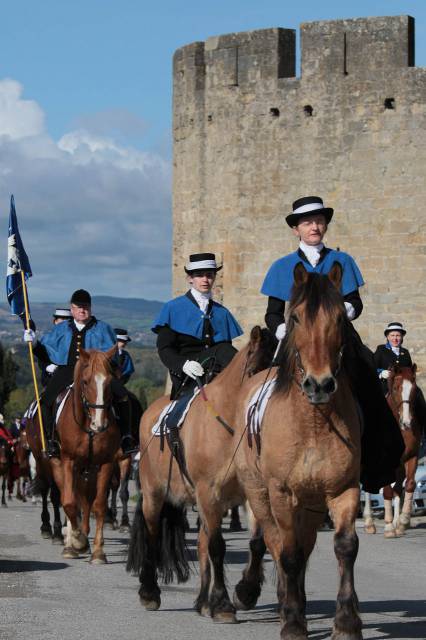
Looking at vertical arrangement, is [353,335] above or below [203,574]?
above

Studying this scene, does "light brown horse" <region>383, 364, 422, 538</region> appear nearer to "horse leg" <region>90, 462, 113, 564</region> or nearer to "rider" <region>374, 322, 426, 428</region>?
"rider" <region>374, 322, 426, 428</region>

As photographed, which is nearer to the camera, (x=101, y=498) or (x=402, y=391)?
(x=101, y=498)

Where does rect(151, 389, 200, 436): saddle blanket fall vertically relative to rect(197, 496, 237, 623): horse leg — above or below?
above

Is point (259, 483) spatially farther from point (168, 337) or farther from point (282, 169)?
point (282, 169)

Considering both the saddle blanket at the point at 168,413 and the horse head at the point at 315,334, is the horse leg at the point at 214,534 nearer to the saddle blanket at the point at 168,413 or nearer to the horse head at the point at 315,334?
the saddle blanket at the point at 168,413

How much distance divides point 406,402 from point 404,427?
35 centimetres

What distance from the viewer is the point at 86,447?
15.1 metres

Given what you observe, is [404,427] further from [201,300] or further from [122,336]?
[201,300]

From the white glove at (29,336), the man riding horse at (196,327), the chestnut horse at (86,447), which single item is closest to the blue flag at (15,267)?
the white glove at (29,336)

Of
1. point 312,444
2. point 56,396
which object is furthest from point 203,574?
point 56,396

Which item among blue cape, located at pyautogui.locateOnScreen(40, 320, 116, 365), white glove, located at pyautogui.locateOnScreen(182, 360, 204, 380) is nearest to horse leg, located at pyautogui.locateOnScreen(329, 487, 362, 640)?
white glove, located at pyautogui.locateOnScreen(182, 360, 204, 380)

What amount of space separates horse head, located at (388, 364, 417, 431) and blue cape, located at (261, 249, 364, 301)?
879 centimetres

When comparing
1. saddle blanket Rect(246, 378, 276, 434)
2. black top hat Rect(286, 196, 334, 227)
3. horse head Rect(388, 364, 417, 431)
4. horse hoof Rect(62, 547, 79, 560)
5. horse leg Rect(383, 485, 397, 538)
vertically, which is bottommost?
horse leg Rect(383, 485, 397, 538)

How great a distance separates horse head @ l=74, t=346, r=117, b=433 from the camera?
1426 centimetres
